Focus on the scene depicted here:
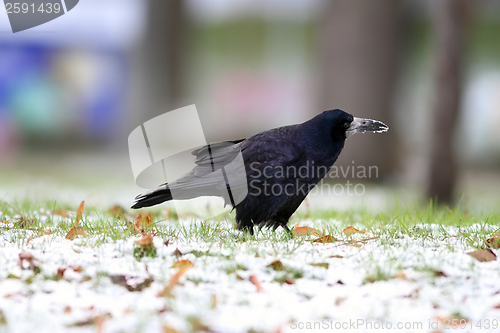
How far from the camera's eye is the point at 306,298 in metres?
2.28

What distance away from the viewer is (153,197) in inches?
137

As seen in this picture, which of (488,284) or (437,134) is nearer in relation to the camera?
(488,284)

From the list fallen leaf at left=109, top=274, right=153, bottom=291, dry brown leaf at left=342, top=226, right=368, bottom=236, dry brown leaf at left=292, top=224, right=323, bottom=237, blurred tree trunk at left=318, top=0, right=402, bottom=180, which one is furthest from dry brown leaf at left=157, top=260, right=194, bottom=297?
blurred tree trunk at left=318, top=0, right=402, bottom=180

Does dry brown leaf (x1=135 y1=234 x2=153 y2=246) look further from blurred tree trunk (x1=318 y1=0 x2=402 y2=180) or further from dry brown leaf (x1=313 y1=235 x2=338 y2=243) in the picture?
blurred tree trunk (x1=318 y1=0 x2=402 y2=180)

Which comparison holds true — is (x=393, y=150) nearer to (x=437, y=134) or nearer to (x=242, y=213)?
(x=437, y=134)

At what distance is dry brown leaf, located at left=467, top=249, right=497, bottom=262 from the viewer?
2.64 meters

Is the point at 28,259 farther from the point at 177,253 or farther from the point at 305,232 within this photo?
the point at 305,232

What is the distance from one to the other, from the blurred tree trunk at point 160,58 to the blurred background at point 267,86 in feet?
0.09

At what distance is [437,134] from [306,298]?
4.48 metres

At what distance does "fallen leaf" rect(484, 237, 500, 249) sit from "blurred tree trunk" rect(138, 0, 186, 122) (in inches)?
346

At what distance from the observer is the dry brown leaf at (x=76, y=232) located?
314cm

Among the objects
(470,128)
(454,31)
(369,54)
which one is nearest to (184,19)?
(369,54)

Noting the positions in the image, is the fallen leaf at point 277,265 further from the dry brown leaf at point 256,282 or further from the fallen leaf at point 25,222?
the fallen leaf at point 25,222

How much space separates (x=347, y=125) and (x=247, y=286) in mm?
1939
